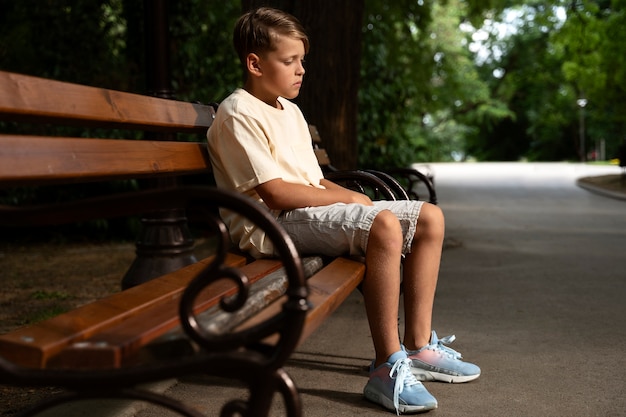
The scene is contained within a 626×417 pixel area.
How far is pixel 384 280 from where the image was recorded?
2.86 metres

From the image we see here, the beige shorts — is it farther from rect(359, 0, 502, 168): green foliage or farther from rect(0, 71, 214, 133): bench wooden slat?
rect(359, 0, 502, 168): green foliage

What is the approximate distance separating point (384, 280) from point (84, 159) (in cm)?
106

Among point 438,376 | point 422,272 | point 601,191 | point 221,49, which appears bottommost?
point 601,191

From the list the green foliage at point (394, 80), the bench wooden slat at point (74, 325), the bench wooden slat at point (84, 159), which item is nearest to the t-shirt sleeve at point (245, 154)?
the bench wooden slat at point (84, 159)

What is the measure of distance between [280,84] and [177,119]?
45 cm

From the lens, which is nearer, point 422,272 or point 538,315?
point 422,272

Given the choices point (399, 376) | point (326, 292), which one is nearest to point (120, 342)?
point (326, 292)

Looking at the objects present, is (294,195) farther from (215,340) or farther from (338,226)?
(215,340)

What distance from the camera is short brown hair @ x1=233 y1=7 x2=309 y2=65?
9.91ft

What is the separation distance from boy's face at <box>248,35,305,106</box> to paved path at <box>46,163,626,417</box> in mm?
1142

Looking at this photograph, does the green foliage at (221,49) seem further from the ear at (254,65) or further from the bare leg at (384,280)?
the bare leg at (384,280)

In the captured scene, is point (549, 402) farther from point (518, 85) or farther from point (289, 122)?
point (518, 85)

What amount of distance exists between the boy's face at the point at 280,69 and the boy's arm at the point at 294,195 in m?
0.40

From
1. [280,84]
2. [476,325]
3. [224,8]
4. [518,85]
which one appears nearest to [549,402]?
[476,325]
